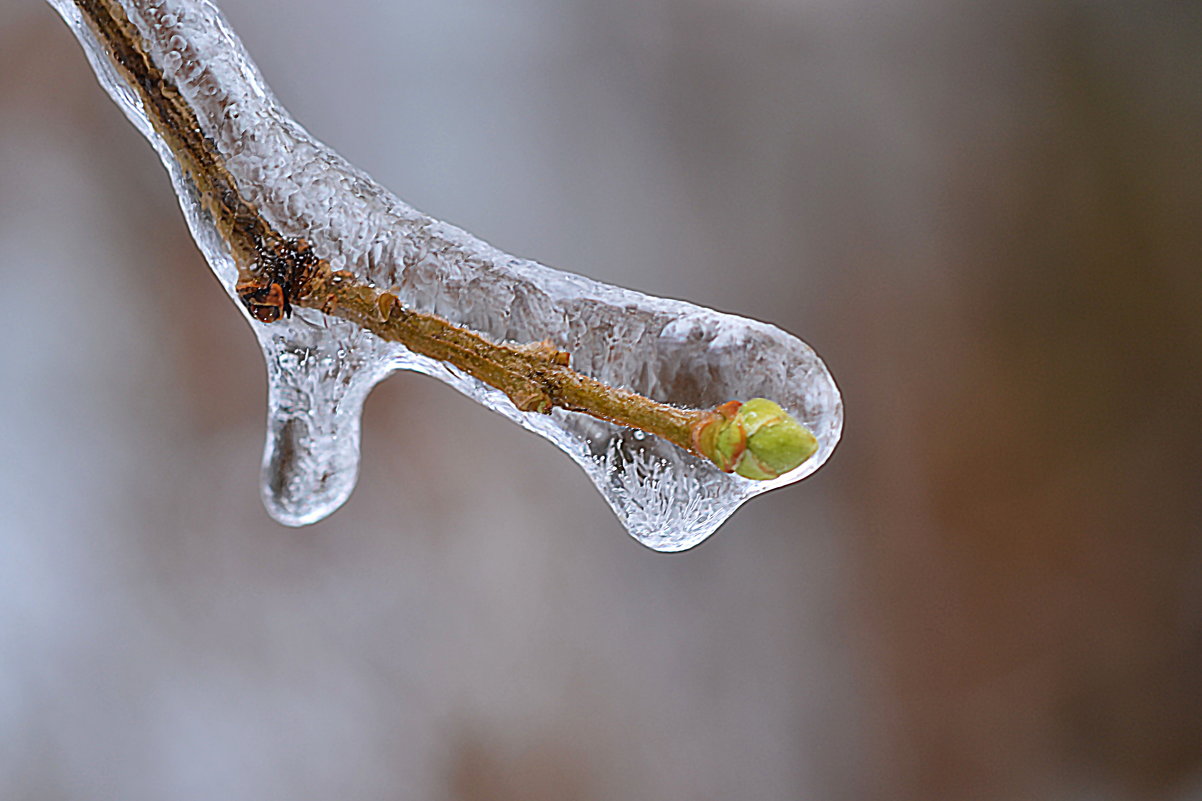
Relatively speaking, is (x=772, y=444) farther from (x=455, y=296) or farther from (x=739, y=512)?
(x=739, y=512)

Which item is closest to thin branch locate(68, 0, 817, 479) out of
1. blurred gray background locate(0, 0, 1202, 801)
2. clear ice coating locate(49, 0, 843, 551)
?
clear ice coating locate(49, 0, 843, 551)

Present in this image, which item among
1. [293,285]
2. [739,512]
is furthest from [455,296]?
[739,512]

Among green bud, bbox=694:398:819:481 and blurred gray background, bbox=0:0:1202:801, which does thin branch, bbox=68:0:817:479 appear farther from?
blurred gray background, bbox=0:0:1202:801

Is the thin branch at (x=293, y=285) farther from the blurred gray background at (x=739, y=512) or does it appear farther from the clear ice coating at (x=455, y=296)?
the blurred gray background at (x=739, y=512)

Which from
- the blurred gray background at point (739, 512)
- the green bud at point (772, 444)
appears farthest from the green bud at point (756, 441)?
the blurred gray background at point (739, 512)

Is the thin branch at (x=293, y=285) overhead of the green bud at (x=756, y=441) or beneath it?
overhead

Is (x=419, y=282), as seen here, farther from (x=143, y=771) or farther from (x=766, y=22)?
(x=766, y=22)
